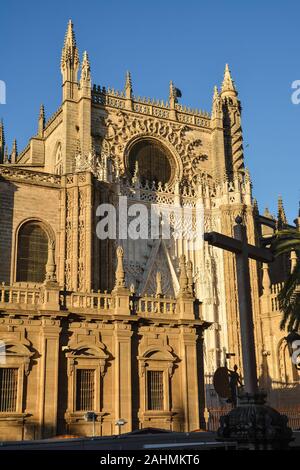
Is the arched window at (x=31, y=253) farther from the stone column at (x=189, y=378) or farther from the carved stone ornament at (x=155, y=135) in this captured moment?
the stone column at (x=189, y=378)

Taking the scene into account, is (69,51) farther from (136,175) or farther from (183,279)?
(183,279)

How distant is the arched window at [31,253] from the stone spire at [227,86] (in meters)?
22.6

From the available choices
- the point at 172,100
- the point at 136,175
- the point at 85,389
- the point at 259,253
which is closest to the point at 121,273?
the point at 85,389

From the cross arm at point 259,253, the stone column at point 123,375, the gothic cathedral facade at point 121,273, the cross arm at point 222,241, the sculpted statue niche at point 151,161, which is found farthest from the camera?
the sculpted statue niche at point 151,161

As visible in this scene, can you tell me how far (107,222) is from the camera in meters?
36.8

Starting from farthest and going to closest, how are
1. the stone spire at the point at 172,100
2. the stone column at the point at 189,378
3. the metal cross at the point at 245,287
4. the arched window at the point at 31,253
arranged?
the stone spire at the point at 172,100 < the arched window at the point at 31,253 < the stone column at the point at 189,378 < the metal cross at the point at 245,287

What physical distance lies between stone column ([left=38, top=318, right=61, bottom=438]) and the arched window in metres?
13.5

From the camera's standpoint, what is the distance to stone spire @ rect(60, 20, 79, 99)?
40.7 metres

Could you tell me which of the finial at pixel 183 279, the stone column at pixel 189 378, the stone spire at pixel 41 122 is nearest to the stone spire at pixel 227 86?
the stone spire at pixel 41 122

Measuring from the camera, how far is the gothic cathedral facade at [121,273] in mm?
20750

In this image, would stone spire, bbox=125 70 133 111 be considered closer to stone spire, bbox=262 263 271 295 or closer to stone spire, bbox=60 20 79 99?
stone spire, bbox=60 20 79 99

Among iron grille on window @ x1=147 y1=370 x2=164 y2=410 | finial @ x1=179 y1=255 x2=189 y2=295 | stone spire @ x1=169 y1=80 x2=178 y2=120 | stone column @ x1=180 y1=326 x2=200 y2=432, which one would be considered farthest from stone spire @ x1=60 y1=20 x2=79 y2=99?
iron grille on window @ x1=147 y1=370 x2=164 y2=410

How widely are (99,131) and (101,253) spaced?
34.1 feet
